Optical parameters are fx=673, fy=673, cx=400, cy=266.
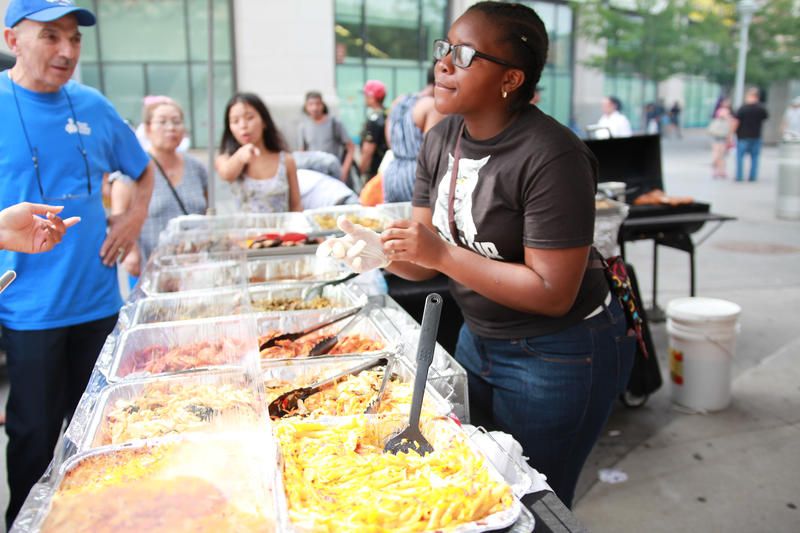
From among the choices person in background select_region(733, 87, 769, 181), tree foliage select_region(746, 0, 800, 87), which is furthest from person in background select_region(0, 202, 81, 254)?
tree foliage select_region(746, 0, 800, 87)

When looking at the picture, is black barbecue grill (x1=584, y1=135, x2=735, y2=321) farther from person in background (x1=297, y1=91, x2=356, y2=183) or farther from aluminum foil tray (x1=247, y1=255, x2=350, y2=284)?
person in background (x1=297, y1=91, x2=356, y2=183)

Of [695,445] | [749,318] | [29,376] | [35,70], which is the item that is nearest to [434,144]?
[35,70]

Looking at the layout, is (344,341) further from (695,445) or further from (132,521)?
(695,445)

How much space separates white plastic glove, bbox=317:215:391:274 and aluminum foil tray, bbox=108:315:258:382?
377mm

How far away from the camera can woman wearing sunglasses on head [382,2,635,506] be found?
1697 millimetres

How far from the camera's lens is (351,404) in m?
1.70

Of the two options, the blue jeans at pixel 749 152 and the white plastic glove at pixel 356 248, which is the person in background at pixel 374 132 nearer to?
the white plastic glove at pixel 356 248

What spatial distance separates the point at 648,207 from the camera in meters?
5.06

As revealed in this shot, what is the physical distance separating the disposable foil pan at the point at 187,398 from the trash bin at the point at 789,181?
10.3 m

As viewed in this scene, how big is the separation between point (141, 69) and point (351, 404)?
638 inches

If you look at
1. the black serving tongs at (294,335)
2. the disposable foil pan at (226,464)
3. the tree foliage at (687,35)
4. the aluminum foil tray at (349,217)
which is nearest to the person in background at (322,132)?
the aluminum foil tray at (349,217)

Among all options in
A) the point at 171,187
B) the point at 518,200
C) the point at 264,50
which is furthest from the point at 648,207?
the point at 264,50

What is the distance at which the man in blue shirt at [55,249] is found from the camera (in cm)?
251

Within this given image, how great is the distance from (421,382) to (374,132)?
7.24m
